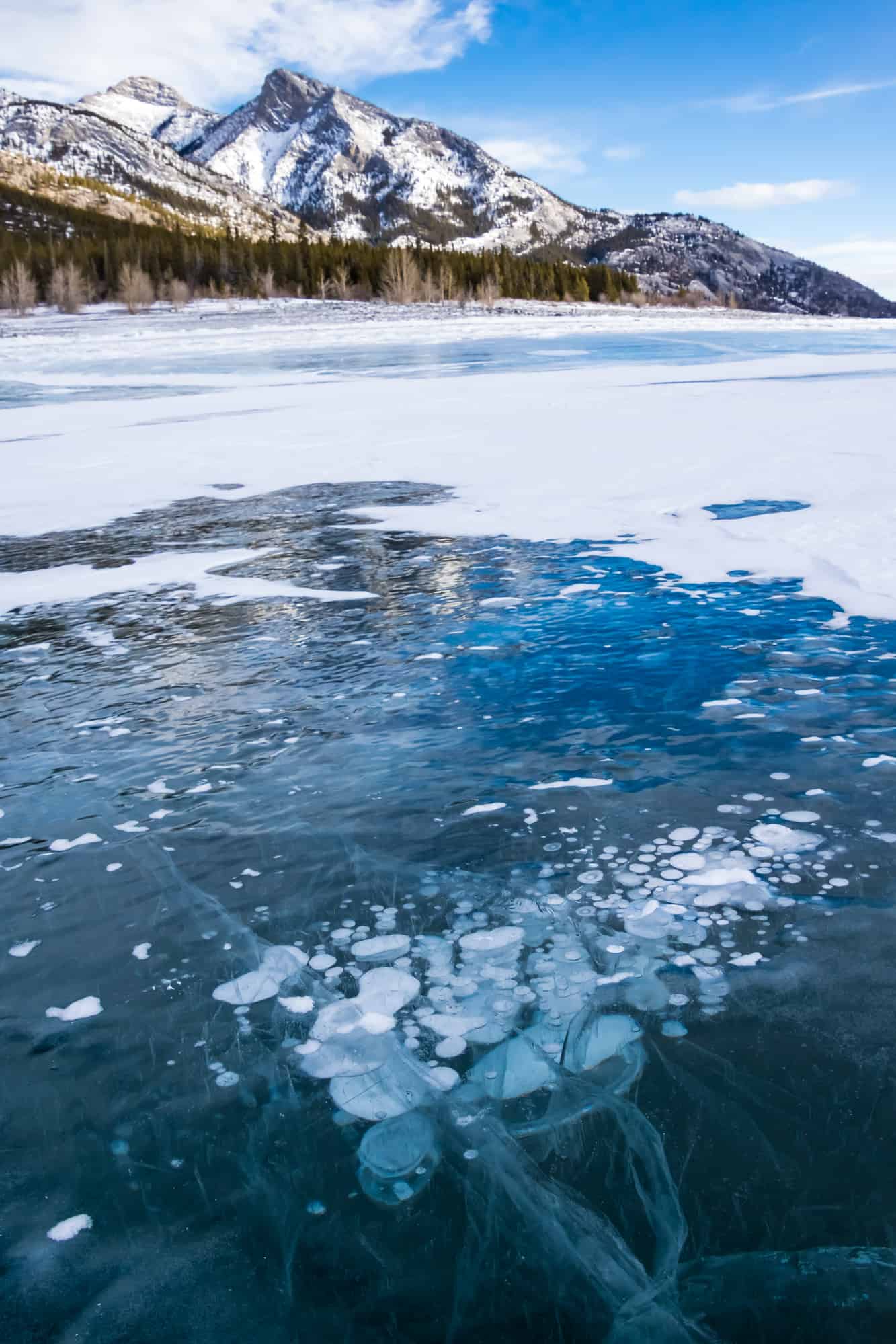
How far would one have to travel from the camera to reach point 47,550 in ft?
23.4

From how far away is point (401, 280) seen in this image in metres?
59.7

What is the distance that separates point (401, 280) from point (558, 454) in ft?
179

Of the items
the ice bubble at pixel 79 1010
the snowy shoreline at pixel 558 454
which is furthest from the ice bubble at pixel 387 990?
the snowy shoreline at pixel 558 454

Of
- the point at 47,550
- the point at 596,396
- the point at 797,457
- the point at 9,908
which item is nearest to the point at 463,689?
the point at 9,908

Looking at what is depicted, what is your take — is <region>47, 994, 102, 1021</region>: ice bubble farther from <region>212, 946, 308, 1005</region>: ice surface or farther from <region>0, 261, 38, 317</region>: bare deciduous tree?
<region>0, 261, 38, 317</region>: bare deciduous tree

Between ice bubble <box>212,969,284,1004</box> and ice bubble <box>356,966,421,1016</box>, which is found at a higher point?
ice bubble <box>356,966,421,1016</box>

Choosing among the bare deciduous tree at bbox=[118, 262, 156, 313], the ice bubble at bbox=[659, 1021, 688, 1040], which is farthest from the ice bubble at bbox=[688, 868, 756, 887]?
the bare deciduous tree at bbox=[118, 262, 156, 313]

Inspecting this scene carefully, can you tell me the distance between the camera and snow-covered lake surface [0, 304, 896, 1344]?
1.66 meters

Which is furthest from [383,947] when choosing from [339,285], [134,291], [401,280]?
[339,285]

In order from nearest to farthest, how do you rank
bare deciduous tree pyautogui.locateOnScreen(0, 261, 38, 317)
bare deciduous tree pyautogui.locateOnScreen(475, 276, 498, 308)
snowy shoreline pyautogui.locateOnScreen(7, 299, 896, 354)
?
snowy shoreline pyautogui.locateOnScreen(7, 299, 896, 354)
bare deciduous tree pyautogui.locateOnScreen(0, 261, 38, 317)
bare deciduous tree pyautogui.locateOnScreen(475, 276, 498, 308)

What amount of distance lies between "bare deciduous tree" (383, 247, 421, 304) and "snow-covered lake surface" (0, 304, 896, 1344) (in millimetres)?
54234

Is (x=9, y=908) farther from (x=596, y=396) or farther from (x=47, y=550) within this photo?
(x=596, y=396)

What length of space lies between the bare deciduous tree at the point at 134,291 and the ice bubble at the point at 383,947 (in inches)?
2143

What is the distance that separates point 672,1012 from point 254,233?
199 meters
